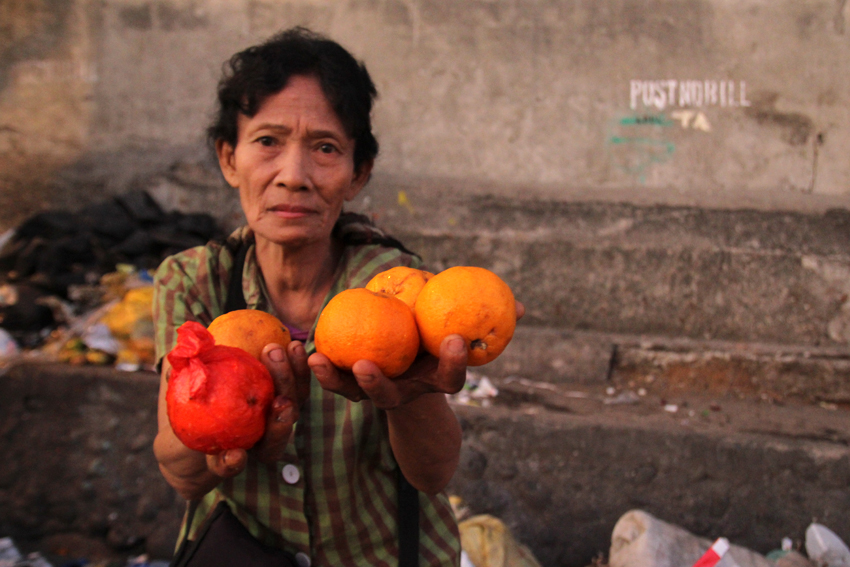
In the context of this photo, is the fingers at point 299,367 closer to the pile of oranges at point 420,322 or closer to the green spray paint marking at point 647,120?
the pile of oranges at point 420,322

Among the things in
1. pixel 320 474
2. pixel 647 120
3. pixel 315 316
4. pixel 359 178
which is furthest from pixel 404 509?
pixel 647 120

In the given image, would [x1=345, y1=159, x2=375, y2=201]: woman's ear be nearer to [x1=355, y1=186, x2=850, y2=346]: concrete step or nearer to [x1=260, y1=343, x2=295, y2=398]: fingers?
[x1=260, y1=343, x2=295, y2=398]: fingers

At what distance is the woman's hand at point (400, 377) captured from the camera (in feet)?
3.56

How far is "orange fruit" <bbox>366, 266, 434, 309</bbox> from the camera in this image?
1301 millimetres

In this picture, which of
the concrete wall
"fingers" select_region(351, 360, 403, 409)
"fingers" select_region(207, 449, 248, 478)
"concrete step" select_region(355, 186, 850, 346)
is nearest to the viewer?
"fingers" select_region(351, 360, 403, 409)

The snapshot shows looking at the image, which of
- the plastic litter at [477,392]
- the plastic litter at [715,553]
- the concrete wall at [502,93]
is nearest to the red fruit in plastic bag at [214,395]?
the plastic litter at [715,553]

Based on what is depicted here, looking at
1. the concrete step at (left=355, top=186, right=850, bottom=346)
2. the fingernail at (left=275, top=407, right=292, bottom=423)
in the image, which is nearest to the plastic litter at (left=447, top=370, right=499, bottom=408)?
the concrete step at (left=355, top=186, right=850, bottom=346)

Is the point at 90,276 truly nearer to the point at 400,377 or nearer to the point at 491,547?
the point at 491,547

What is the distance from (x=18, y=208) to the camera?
15.1 feet

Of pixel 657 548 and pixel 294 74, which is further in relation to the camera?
pixel 657 548

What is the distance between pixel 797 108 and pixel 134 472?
187 inches

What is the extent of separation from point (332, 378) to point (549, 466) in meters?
2.22

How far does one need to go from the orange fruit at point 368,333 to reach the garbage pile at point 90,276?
106 inches

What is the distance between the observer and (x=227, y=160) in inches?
72.4
